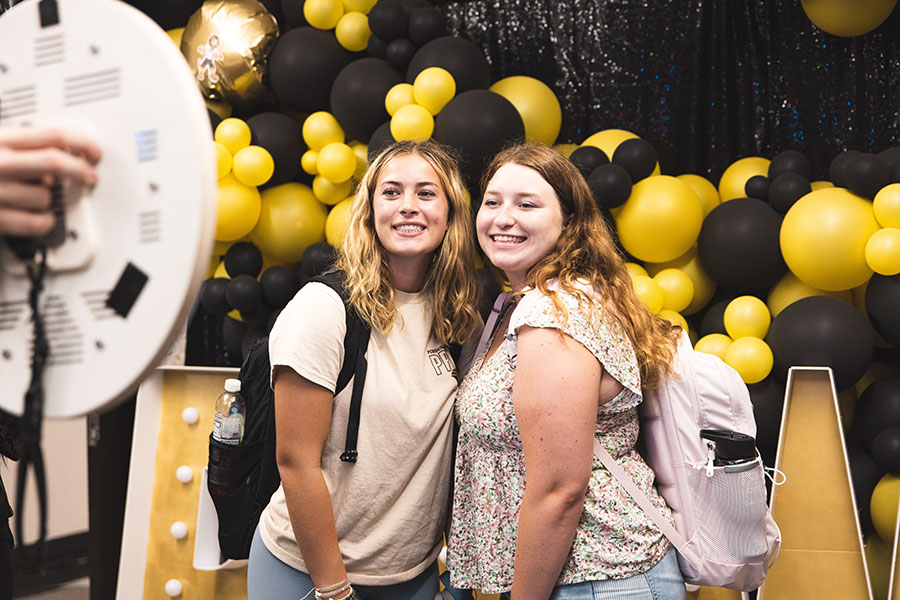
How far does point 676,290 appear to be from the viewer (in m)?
2.49

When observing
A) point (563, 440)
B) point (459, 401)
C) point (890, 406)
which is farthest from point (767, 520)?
point (890, 406)

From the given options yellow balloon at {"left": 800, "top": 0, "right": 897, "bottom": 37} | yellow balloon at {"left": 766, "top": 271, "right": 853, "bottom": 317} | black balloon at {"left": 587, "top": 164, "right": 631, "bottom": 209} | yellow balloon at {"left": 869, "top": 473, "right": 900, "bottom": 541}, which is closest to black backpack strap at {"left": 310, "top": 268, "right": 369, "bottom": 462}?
black balloon at {"left": 587, "top": 164, "right": 631, "bottom": 209}

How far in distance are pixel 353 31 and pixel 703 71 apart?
133 cm

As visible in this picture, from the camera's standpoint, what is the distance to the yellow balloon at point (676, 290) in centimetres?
249

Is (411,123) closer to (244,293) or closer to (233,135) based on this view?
(233,135)

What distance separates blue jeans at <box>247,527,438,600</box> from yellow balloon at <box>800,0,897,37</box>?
87.1 inches

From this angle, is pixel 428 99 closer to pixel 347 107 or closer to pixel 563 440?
pixel 347 107

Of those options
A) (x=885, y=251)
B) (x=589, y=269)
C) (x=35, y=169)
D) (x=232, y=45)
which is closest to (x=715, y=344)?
(x=885, y=251)

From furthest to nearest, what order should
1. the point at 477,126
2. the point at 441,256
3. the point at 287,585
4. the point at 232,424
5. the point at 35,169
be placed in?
1. the point at 477,126
2. the point at 232,424
3. the point at 441,256
4. the point at 287,585
5. the point at 35,169

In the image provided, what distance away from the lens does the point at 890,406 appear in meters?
2.28

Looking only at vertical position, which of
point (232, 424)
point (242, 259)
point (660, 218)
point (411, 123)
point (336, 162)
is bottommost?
point (232, 424)

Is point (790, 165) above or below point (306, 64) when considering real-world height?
below

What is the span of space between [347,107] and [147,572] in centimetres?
187

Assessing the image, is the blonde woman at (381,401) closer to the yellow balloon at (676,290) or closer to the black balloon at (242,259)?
the yellow balloon at (676,290)
